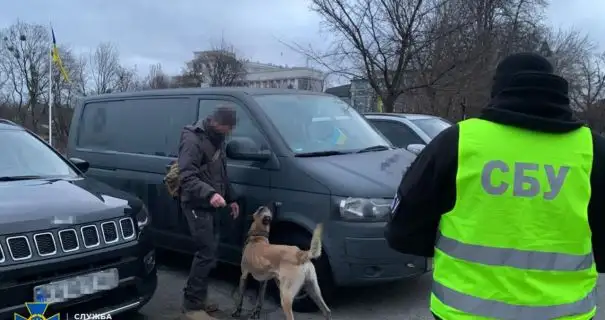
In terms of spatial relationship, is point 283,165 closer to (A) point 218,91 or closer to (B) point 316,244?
(B) point 316,244

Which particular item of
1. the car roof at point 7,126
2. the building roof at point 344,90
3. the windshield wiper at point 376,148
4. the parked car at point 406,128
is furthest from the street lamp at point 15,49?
the windshield wiper at point 376,148

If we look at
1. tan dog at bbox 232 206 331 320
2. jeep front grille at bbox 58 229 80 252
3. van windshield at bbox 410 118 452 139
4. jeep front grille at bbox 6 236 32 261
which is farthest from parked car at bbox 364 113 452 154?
jeep front grille at bbox 6 236 32 261

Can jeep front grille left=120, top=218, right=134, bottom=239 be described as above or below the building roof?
below

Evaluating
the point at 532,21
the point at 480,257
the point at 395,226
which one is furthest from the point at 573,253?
the point at 532,21

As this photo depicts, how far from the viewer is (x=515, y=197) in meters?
1.95

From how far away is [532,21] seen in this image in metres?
29.2

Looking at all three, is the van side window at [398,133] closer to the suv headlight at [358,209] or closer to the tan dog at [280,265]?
the suv headlight at [358,209]

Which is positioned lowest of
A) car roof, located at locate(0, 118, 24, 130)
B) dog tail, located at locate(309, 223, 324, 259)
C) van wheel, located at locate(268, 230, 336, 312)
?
van wheel, located at locate(268, 230, 336, 312)

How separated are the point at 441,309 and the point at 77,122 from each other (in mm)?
6077

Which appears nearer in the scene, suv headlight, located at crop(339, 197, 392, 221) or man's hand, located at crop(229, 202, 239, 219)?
suv headlight, located at crop(339, 197, 392, 221)

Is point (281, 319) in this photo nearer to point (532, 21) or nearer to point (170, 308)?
point (170, 308)

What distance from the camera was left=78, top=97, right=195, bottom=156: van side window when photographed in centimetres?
592

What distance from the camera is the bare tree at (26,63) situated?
3975 centimetres

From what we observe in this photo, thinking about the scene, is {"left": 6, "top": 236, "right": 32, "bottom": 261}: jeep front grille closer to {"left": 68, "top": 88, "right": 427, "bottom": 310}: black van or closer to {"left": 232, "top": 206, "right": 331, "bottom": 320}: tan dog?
{"left": 232, "top": 206, "right": 331, "bottom": 320}: tan dog
